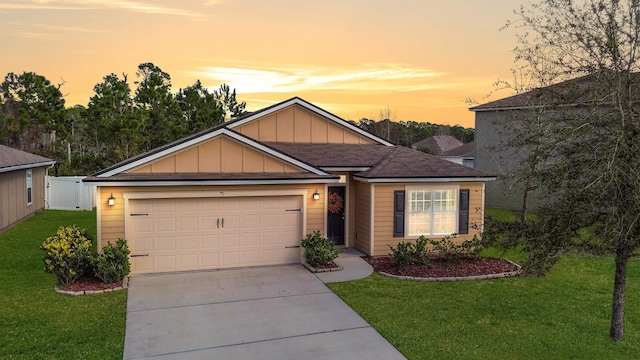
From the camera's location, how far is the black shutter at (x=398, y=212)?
12992 millimetres

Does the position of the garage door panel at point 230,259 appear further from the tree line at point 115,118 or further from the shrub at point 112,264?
the tree line at point 115,118

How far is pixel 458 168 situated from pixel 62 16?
14.6 m

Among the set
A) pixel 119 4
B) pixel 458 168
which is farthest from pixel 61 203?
pixel 458 168

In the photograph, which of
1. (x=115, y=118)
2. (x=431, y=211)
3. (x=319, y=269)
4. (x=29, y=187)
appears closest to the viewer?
(x=319, y=269)

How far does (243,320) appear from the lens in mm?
8055

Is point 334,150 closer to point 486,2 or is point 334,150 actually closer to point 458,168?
point 458,168

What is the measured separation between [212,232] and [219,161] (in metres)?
1.79

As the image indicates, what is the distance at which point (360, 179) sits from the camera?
1325 centimetres

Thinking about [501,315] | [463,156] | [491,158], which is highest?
[463,156]

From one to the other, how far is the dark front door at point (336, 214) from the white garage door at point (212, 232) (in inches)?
76.8

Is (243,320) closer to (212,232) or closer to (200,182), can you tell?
(212,232)

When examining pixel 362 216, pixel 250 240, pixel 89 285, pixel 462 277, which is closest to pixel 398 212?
pixel 362 216

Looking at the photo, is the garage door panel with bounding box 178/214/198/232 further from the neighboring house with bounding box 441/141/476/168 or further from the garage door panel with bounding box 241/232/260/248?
the neighboring house with bounding box 441/141/476/168

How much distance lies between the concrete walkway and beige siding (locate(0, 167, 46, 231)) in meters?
9.66
